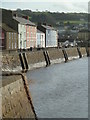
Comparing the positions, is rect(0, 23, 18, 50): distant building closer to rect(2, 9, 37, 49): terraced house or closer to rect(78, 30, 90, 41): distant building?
rect(2, 9, 37, 49): terraced house

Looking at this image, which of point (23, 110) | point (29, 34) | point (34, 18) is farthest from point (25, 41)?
point (34, 18)

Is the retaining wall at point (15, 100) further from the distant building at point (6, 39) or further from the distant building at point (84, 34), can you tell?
Answer: the distant building at point (84, 34)

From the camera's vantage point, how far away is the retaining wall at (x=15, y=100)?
12.1 meters

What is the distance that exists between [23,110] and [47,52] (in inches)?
1538

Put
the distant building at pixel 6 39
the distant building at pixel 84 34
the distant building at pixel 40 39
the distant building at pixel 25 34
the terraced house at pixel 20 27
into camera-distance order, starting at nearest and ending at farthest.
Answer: the distant building at pixel 6 39
the terraced house at pixel 20 27
the distant building at pixel 25 34
the distant building at pixel 40 39
the distant building at pixel 84 34

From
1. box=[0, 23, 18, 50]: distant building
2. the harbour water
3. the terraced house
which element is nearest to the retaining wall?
the harbour water

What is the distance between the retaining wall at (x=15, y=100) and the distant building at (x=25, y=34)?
43935 millimetres

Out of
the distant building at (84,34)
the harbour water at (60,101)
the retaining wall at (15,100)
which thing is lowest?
the distant building at (84,34)

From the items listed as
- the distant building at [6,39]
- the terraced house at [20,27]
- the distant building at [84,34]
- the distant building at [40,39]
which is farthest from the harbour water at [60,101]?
the distant building at [84,34]

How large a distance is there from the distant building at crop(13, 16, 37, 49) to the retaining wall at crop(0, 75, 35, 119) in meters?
43.9

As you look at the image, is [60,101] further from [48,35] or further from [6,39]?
[48,35]

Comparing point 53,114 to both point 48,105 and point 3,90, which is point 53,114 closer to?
point 48,105

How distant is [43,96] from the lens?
22562mm

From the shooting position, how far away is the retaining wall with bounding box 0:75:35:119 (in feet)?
39.7
